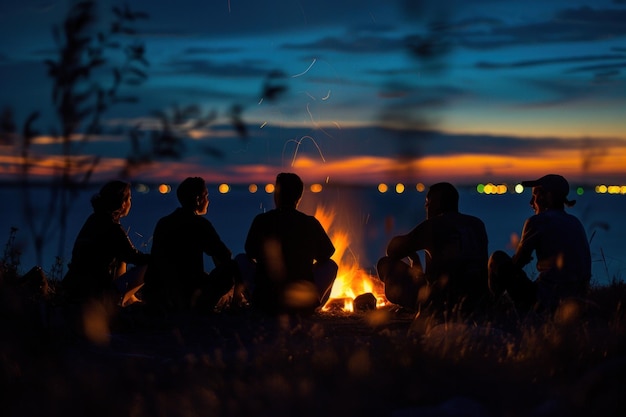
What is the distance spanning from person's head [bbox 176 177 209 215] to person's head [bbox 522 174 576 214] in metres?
3.39

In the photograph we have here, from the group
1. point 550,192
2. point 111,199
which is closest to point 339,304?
point 550,192

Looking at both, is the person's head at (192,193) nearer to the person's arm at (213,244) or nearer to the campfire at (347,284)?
the person's arm at (213,244)

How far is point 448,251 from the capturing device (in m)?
9.47

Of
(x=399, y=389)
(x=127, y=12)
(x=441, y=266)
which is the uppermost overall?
(x=127, y=12)

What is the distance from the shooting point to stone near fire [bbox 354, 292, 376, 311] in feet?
→ 36.4

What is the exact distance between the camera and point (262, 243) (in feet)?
32.2

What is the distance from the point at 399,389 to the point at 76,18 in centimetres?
351

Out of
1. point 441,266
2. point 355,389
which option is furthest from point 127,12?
point 441,266

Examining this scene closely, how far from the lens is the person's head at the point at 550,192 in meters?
9.34

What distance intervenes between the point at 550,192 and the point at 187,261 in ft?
12.4

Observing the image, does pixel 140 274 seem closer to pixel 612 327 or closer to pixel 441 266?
pixel 441 266

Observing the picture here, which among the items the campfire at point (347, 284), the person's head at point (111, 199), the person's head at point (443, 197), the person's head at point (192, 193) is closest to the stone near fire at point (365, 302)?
the campfire at point (347, 284)

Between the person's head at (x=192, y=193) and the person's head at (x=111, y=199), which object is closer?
the person's head at (x=111, y=199)

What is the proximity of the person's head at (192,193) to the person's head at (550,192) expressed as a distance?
339cm
